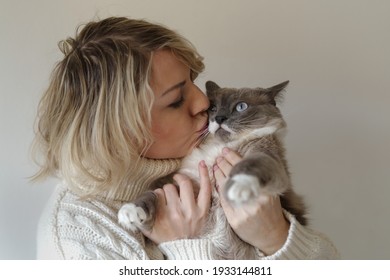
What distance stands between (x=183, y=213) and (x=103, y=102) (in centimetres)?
44

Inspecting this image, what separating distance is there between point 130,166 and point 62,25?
773 millimetres

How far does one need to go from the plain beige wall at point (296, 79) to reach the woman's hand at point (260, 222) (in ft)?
2.18

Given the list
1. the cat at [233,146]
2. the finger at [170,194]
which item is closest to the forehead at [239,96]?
the cat at [233,146]

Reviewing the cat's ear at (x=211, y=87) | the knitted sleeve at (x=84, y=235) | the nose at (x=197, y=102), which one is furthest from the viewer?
the cat's ear at (x=211, y=87)

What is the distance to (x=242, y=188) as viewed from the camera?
0.96 metres

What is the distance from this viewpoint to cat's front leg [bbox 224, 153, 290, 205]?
0.96m

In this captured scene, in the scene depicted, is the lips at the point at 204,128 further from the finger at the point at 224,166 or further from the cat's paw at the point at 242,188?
the cat's paw at the point at 242,188

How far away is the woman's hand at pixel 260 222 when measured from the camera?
4.09 feet

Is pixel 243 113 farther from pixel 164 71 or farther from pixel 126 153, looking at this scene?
pixel 126 153

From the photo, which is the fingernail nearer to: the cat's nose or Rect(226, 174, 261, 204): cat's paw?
the cat's nose

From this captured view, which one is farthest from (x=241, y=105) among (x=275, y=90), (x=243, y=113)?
(x=275, y=90)

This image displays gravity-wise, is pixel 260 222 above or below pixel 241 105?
below
